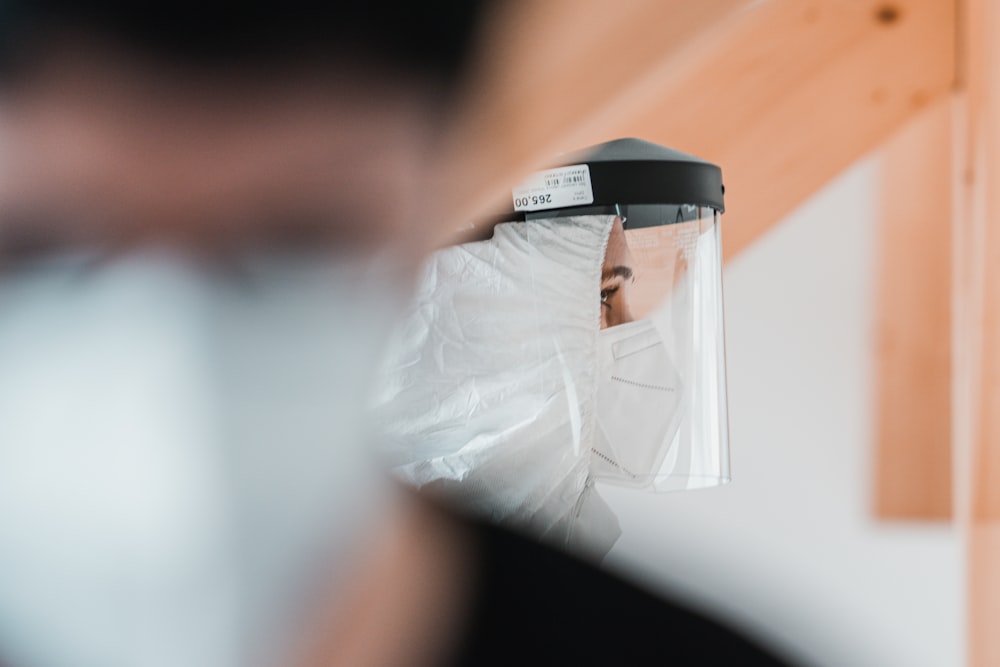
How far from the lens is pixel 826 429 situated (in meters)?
1.55

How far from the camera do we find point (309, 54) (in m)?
0.21

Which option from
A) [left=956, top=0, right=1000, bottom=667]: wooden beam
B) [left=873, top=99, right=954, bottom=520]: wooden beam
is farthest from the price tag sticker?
[left=873, top=99, right=954, bottom=520]: wooden beam

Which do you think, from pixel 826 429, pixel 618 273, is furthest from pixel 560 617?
pixel 826 429

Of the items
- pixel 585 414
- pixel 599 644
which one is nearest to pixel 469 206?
pixel 599 644

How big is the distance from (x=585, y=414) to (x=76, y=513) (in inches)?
18.2

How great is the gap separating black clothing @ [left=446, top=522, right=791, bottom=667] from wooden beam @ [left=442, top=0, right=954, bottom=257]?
10 cm

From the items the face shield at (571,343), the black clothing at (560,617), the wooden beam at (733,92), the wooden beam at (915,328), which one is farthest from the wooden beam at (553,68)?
the wooden beam at (915,328)

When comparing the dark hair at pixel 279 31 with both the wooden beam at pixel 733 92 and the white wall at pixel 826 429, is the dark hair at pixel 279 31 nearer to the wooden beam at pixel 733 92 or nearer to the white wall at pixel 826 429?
the wooden beam at pixel 733 92

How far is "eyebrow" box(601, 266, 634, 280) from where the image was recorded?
0.69m

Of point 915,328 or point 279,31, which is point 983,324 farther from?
point 279,31

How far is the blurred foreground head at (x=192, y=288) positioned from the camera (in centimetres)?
20

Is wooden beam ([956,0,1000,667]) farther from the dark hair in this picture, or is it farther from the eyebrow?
the dark hair

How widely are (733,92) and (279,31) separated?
0.50 meters

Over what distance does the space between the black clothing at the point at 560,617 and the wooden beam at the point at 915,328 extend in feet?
4.82
